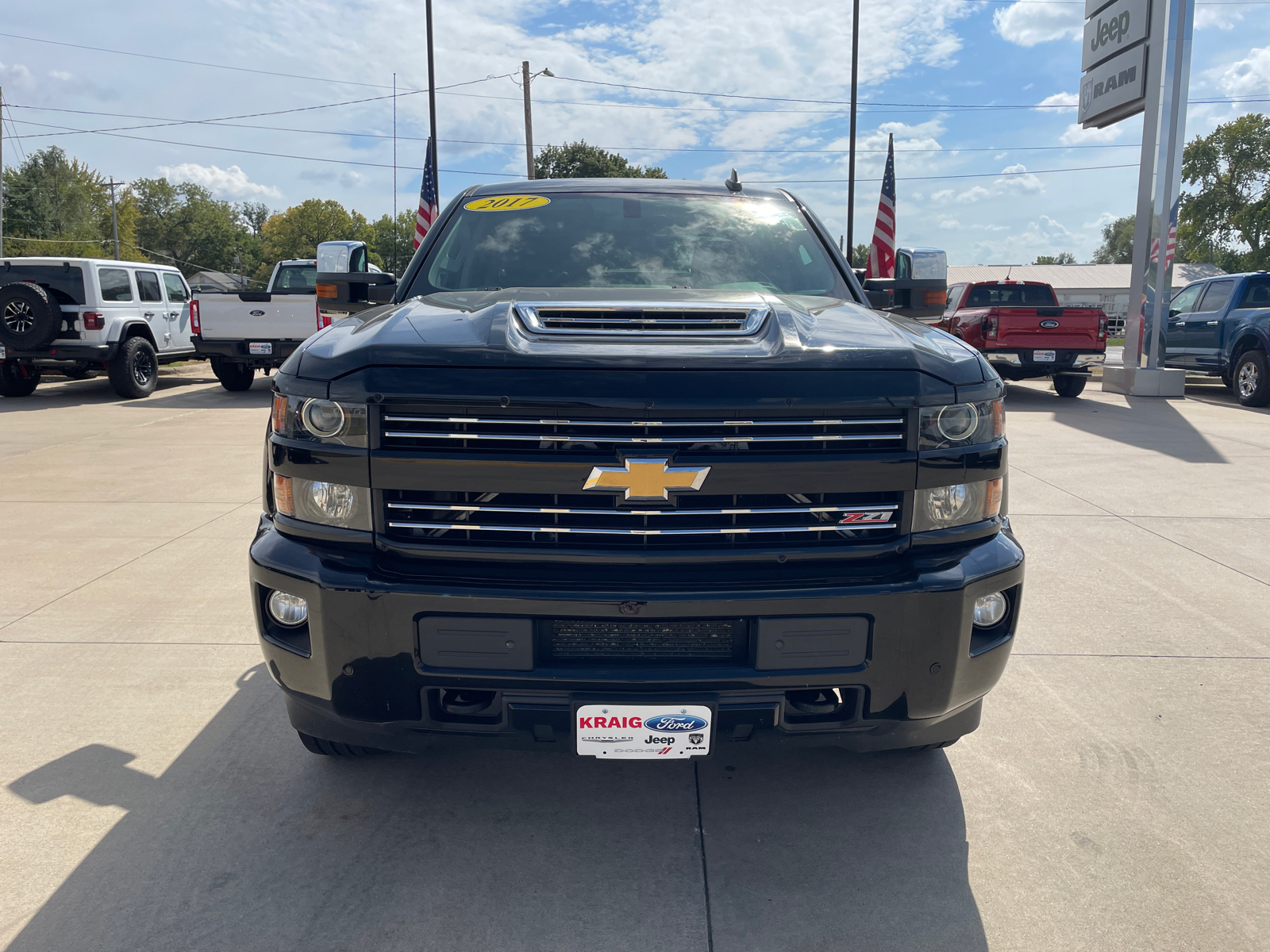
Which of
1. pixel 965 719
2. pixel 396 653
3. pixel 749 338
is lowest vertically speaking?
pixel 965 719

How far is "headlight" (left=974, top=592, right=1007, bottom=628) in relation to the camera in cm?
231

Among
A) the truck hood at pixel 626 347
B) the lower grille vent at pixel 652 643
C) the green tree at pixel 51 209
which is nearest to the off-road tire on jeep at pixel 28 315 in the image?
the truck hood at pixel 626 347

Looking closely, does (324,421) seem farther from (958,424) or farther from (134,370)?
(134,370)

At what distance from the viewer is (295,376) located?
7.43 ft

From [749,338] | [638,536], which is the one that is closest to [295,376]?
[638,536]

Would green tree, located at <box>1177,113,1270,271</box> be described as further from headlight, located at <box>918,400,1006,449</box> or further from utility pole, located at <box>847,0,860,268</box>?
headlight, located at <box>918,400,1006,449</box>

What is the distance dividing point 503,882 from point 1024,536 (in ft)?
14.7

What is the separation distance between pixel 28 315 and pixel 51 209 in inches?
2733

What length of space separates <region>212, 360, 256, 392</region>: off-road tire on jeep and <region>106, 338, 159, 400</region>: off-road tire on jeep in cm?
91

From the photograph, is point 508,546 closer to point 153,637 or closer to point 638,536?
point 638,536

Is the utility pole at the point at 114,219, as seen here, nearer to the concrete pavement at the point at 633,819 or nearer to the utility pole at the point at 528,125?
the utility pole at the point at 528,125

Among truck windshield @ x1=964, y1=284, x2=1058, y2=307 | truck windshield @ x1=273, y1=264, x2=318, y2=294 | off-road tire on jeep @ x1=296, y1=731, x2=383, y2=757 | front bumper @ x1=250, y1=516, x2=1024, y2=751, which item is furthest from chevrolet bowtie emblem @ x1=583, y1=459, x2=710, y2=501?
truck windshield @ x1=273, y1=264, x2=318, y2=294

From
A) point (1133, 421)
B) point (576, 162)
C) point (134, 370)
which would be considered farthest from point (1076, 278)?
point (134, 370)

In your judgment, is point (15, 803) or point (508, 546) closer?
point (508, 546)
